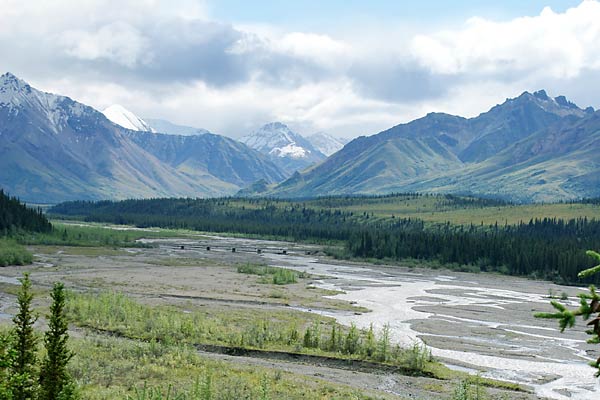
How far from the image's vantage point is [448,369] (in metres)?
44.7

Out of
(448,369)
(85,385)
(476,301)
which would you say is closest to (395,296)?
(476,301)

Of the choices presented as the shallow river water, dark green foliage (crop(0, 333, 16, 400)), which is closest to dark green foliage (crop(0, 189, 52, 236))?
the shallow river water

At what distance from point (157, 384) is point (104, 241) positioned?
139 meters

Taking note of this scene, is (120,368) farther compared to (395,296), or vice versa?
(395,296)

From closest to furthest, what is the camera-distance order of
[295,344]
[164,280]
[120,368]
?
1. [120,368]
2. [295,344]
3. [164,280]

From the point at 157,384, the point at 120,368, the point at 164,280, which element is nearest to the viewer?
the point at 157,384

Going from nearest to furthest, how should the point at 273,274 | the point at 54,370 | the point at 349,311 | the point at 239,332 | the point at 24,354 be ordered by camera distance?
the point at 54,370 < the point at 24,354 < the point at 239,332 < the point at 349,311 < the point at 273,274

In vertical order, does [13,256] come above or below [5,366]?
below

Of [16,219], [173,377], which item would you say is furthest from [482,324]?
[16,219]

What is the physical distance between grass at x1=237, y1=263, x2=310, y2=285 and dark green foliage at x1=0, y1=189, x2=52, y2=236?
64572 mm

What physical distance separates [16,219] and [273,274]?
264 feet

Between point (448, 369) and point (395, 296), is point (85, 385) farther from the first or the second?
point (395, 296)

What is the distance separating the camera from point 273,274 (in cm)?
10856

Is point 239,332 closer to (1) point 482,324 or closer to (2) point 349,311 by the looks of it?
(2) point 349,311
